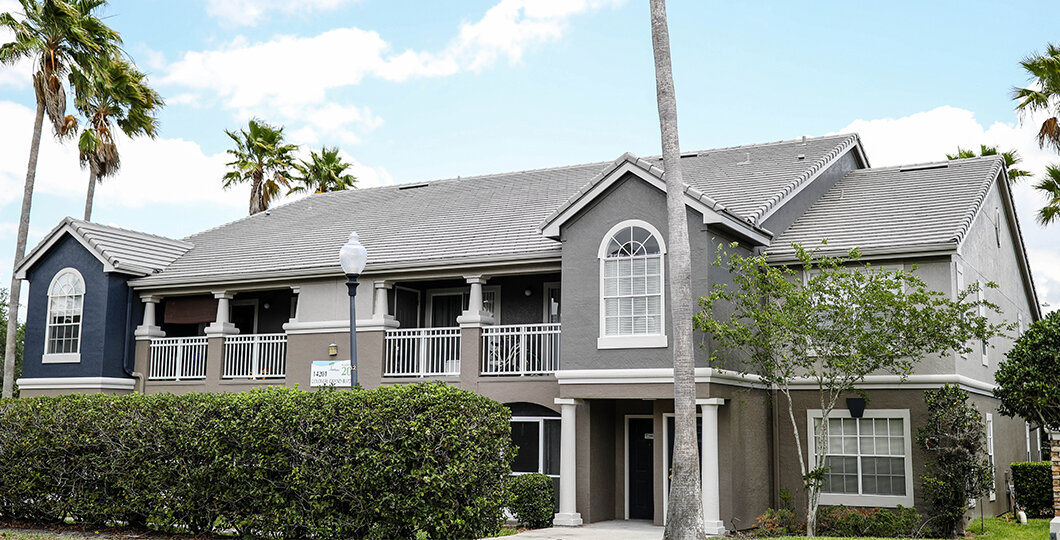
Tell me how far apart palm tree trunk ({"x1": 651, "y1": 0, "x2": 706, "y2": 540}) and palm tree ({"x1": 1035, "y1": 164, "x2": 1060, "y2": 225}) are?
57.1 feet

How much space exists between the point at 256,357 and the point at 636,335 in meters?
9.79

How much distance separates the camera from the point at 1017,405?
17844mm

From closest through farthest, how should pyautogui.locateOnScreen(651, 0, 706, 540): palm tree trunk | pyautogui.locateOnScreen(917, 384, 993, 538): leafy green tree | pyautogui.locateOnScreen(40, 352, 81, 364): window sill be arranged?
1. pyautogui.locateOnScreen(651, 0, 706, 540): palm tree trunk
2. pyautogui.locateOnScreen(917, 384, 993, 538): leafy green tree
3. pyautogui.locateOnScreen(40, 352, 81, 364): window sill

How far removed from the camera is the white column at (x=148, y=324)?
77.0 feet

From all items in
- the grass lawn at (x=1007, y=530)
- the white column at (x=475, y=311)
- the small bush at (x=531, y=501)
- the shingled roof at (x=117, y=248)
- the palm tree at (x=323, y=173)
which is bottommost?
the grass lawn at (x=1007, y=530)

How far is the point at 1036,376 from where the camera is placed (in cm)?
1756

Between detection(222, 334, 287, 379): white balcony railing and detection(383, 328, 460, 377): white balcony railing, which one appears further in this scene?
detection(222, 334, 287, 379): white balcony railing

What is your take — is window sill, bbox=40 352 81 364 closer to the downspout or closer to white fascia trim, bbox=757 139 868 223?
the downspout

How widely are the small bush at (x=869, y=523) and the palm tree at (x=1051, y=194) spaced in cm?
1351

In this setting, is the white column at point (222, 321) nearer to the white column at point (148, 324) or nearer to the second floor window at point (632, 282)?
the white column at point (148, 324)

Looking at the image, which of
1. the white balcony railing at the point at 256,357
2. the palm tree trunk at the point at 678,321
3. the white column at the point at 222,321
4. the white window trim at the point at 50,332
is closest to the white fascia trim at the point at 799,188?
the palm tree trunk at the point at 678,321

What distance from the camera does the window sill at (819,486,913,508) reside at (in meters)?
17.2

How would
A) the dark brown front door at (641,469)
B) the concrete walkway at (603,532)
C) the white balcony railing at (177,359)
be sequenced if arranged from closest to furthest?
the concrete walkway at (603,532) < the dark brown front door at (641,469) < the white balcony railing at (177,359)

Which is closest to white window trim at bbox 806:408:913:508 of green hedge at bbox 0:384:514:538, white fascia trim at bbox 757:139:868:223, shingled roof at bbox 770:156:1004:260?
shingled roof at bbox 770:156:1004:260
